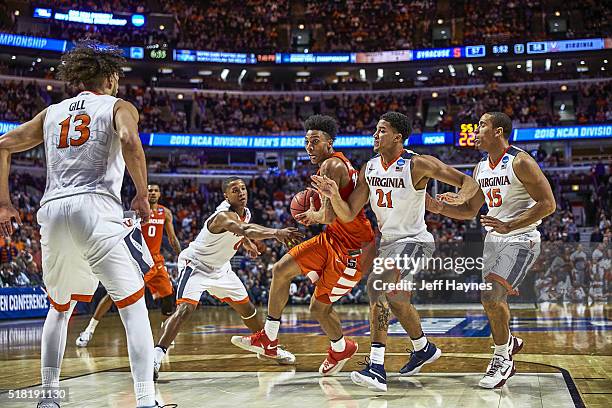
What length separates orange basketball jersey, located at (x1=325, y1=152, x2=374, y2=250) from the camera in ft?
21.0

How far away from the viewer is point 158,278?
391 inches

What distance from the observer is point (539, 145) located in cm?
3547

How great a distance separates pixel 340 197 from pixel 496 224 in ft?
4.07

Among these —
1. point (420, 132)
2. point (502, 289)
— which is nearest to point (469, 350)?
point (502, 289)

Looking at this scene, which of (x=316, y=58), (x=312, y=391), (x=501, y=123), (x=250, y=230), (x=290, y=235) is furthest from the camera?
(x=316, y=58)

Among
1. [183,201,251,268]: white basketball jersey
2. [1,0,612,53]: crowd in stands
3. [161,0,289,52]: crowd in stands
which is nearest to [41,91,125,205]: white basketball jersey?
[183,201,251,268]: white basketball jersey

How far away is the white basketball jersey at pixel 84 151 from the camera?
425cm

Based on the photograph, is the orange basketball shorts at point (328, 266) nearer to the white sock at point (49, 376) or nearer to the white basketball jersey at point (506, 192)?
the white basketball jersey at point (506, 192)

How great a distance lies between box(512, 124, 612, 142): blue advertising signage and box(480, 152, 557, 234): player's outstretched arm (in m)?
27.9

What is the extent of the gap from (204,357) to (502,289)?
3.53 m

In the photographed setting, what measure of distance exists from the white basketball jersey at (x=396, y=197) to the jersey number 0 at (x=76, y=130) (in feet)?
8.66

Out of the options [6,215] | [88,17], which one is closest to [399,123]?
[6,215]

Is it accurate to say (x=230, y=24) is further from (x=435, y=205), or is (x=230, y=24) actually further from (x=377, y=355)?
(x=377, y=355)

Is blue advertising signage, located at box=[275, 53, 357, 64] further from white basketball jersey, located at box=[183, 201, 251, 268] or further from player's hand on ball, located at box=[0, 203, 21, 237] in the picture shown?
player's hand on ball, located at box=[0, 203, 21, 237]
